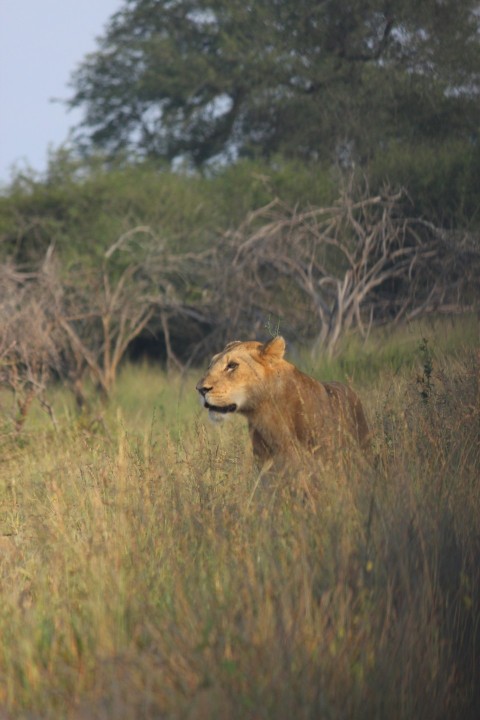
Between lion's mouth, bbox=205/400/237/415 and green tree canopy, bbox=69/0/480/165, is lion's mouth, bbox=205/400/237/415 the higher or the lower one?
the lower one

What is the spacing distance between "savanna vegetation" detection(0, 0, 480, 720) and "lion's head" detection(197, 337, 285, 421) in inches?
8.0

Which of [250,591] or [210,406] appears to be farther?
[210,406]

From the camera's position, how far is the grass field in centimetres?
351

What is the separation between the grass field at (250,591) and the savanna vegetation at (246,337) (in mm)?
18

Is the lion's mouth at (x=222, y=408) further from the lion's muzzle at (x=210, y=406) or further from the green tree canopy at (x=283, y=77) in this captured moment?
the green tree canopy at (x=283, y=77)

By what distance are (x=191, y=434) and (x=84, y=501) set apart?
1.69 m

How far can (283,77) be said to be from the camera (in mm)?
26359

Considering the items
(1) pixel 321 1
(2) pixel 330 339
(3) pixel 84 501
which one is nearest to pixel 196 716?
(3) pixel 84 501

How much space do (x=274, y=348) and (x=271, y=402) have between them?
30cm

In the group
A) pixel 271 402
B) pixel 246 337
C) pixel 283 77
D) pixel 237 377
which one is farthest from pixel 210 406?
pixel 283 77

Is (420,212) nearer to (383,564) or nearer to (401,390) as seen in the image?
(401,390)

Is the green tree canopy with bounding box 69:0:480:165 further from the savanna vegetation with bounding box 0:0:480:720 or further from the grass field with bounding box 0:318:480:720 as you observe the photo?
the grass field with bounding box 0:318:480:720

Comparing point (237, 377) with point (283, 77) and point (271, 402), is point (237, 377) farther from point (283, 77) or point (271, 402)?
point (283, 77)

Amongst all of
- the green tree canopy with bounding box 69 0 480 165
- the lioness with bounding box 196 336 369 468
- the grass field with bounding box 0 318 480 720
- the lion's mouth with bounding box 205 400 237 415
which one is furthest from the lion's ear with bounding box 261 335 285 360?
the green tree canopy with bounding box 69 0 480 165
